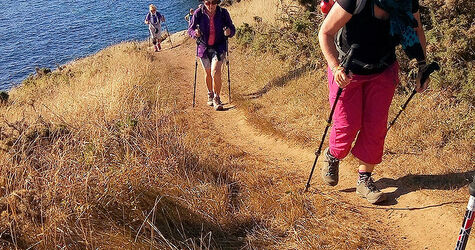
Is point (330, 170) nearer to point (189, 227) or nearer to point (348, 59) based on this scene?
point (348, 59)

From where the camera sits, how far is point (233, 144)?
609cm

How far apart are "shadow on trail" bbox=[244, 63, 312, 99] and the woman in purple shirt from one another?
3.72ft

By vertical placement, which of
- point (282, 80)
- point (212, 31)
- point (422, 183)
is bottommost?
point (422, 183)

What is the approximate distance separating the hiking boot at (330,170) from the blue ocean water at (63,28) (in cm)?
2096

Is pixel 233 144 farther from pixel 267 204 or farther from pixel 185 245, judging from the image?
pixel 185 245

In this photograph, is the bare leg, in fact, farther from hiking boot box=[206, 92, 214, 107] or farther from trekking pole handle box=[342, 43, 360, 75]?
trekking pole handle box=[342, 43, 360, 75]

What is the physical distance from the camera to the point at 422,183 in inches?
170

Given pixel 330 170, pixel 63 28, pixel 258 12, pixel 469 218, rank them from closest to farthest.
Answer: pixel 469 218 → pixel 330 170 → pixel 258 12 → pixel 63 28

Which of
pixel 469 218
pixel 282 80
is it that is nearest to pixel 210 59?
pixel 282 80

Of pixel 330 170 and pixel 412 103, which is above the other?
pixel 412 103

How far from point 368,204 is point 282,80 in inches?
185

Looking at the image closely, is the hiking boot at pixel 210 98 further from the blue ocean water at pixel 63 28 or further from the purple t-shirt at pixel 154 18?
the blue ocean water at pixel 63 28

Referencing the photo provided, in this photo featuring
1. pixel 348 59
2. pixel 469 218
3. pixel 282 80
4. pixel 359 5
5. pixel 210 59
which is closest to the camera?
pixel 469 218

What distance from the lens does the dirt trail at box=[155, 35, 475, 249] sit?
361 cm
